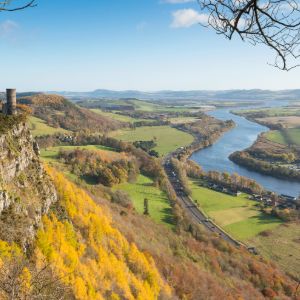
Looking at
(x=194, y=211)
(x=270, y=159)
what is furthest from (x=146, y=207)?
(x=270, y=159)

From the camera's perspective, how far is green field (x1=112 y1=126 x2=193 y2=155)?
472 ft

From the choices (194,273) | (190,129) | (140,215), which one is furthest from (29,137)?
(190,129)

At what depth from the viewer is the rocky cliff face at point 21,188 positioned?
87.6 ft

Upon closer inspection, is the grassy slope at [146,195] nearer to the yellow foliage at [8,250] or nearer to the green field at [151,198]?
the green field at [151,198]

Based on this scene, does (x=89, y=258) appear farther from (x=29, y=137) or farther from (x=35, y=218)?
(x=29, y=137)

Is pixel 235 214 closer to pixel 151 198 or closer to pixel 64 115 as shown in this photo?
pixel 151 198

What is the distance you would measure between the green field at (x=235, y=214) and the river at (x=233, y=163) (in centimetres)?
→ 1608

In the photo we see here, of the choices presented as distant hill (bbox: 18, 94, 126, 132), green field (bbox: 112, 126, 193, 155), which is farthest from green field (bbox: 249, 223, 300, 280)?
distant hill (bbox: 18, 94, 126, 132)

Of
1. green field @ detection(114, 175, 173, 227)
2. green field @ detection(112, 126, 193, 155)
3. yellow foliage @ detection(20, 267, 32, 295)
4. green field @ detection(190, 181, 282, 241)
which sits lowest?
green field @ detection(190, 181, 282, 241)

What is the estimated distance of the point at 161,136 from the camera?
165875mm

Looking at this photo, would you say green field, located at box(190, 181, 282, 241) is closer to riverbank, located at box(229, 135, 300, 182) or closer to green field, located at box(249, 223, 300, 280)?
green field, located at box(249, 223, 300, 280)

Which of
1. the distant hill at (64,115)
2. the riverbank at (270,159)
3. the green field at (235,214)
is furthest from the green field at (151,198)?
the distant hill at (64,115)

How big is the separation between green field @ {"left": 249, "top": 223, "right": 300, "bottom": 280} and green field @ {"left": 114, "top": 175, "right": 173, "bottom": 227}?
53.0 ft

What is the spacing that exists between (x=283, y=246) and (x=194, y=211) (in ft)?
63.5
